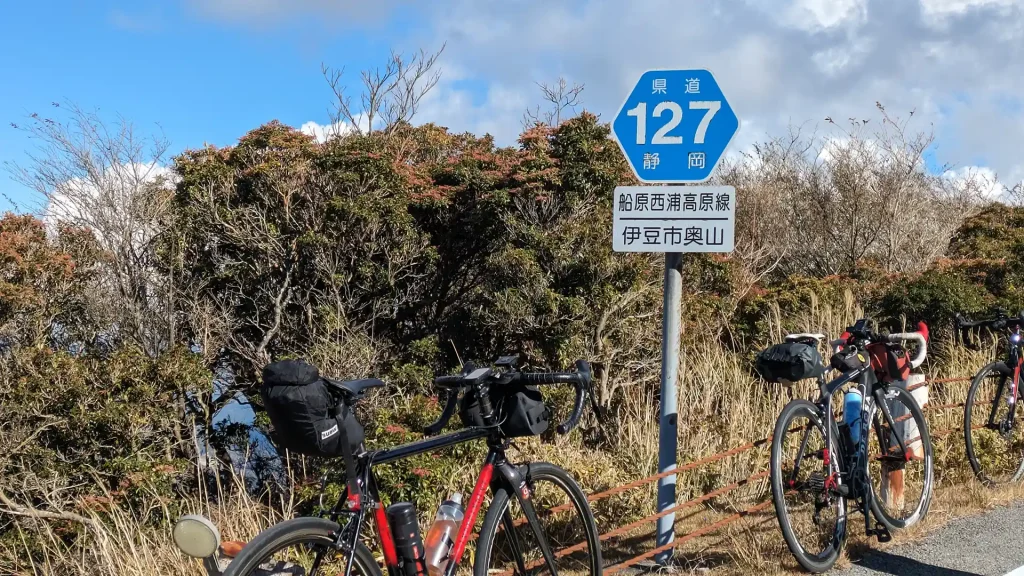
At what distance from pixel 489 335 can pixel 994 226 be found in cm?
1107

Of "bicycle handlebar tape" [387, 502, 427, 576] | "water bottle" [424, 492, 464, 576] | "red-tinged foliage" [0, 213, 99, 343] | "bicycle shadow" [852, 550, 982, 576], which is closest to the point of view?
"bicycle handlebar tape" [387, 502, 427, 576]

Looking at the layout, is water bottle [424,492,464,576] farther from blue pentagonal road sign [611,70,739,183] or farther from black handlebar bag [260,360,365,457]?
blue pentagonal road sign [611,70,739,183]

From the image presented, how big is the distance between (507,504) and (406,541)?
476 millimetres

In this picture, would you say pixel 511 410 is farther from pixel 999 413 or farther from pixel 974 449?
pixel 999 413

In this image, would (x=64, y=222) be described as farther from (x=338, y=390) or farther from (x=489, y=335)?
(x=338, y=390)

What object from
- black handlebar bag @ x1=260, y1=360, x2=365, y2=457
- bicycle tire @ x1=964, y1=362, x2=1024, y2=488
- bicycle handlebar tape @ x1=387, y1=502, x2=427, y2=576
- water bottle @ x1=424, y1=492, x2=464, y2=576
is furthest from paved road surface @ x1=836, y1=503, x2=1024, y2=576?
black handlebar bag @ x1=260, y1=360, x2=365, y2=457

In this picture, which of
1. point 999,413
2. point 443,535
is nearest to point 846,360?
point 443,535

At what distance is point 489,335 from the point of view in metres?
11.2

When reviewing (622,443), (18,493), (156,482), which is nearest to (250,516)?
(622,443)

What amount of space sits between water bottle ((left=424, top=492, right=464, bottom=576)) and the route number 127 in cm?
202

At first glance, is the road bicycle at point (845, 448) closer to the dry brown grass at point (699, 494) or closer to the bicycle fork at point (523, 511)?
the dry brown grass at point (699, 494)

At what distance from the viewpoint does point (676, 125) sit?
4.30 meters

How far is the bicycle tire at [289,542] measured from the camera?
97.6 inches

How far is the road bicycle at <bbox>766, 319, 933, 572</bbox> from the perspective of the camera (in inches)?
169
